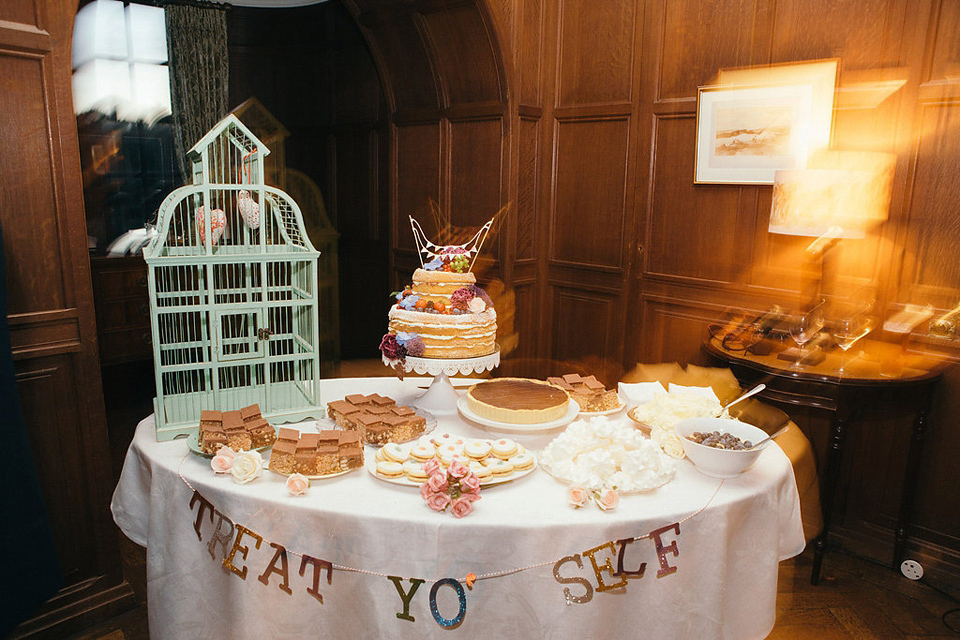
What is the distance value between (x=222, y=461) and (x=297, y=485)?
0.26 meters

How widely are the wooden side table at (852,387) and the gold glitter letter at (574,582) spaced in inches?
62.0

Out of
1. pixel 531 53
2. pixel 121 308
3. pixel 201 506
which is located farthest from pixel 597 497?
pixel 121 308

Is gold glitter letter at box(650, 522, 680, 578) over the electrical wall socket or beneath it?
over

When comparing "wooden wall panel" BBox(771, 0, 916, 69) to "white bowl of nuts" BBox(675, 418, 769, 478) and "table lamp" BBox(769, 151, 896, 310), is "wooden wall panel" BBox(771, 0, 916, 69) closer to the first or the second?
"table lamp" BBox(769, 151, 896, 310)

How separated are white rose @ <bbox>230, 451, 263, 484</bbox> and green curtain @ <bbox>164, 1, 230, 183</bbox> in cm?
461

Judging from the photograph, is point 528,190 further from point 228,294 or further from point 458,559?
point 458,559

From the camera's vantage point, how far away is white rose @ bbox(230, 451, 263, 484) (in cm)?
182

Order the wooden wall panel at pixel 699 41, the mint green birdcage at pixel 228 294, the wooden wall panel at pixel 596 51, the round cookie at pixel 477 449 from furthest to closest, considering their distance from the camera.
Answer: the wooden wall panel at pixel 596 51, the wooden wall panel at pixel 699 41, the mint green birdcage at pixel 228 294, the round cookie at pixel 477 449

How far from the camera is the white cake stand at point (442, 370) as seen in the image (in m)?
2.23

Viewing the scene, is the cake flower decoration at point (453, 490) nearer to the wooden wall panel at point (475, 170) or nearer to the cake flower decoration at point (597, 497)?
the cake flower decoration at point (597, 497)

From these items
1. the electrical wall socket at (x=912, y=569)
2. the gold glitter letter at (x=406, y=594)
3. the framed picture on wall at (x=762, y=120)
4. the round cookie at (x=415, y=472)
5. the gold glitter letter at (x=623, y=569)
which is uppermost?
the framed picture on wall at (x=762, y=120)

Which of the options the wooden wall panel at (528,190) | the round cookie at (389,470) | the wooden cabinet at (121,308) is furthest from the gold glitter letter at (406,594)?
the wooden cabinet at (121,308)

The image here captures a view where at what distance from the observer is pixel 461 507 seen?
5.53 ft

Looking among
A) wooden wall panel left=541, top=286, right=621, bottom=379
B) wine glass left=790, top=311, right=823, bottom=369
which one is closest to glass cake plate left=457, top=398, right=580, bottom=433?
wine glass left=790, top=311, right=823, bottom=369
